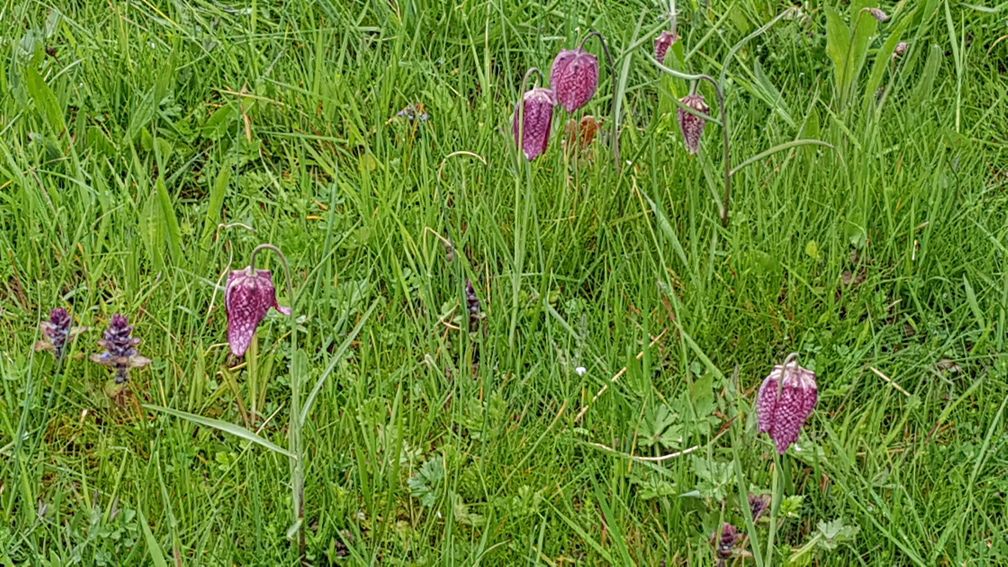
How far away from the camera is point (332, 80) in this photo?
2820 mm

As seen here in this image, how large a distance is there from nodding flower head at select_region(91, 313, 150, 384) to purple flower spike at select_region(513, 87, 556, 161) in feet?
2.34

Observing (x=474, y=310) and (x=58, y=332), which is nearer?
(x=58, y=332)

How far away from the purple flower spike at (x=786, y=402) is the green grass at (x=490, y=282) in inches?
6.4

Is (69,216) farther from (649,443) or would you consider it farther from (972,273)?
(972,273)

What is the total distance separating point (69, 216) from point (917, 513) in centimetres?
151

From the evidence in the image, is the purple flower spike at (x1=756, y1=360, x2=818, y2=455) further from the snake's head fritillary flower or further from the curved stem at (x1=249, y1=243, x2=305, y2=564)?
the snake's head fritillary flower

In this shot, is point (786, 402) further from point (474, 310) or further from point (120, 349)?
point (120, 349)

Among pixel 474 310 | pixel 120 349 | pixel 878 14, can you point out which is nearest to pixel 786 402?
pixel 474 310

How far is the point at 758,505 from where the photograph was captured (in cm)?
195

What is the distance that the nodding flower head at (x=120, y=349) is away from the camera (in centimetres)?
211

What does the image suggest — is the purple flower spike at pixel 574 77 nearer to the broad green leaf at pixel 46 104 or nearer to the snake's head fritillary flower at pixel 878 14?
the snake's head fritillary flower at pixel 878 14

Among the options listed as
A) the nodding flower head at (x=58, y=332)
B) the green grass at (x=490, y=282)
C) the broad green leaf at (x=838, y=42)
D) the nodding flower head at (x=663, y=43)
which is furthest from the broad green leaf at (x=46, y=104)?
the broad green leaf at (x=838, y=42)

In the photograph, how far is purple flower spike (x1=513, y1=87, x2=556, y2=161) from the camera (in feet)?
7.62

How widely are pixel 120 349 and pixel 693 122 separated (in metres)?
1.03
